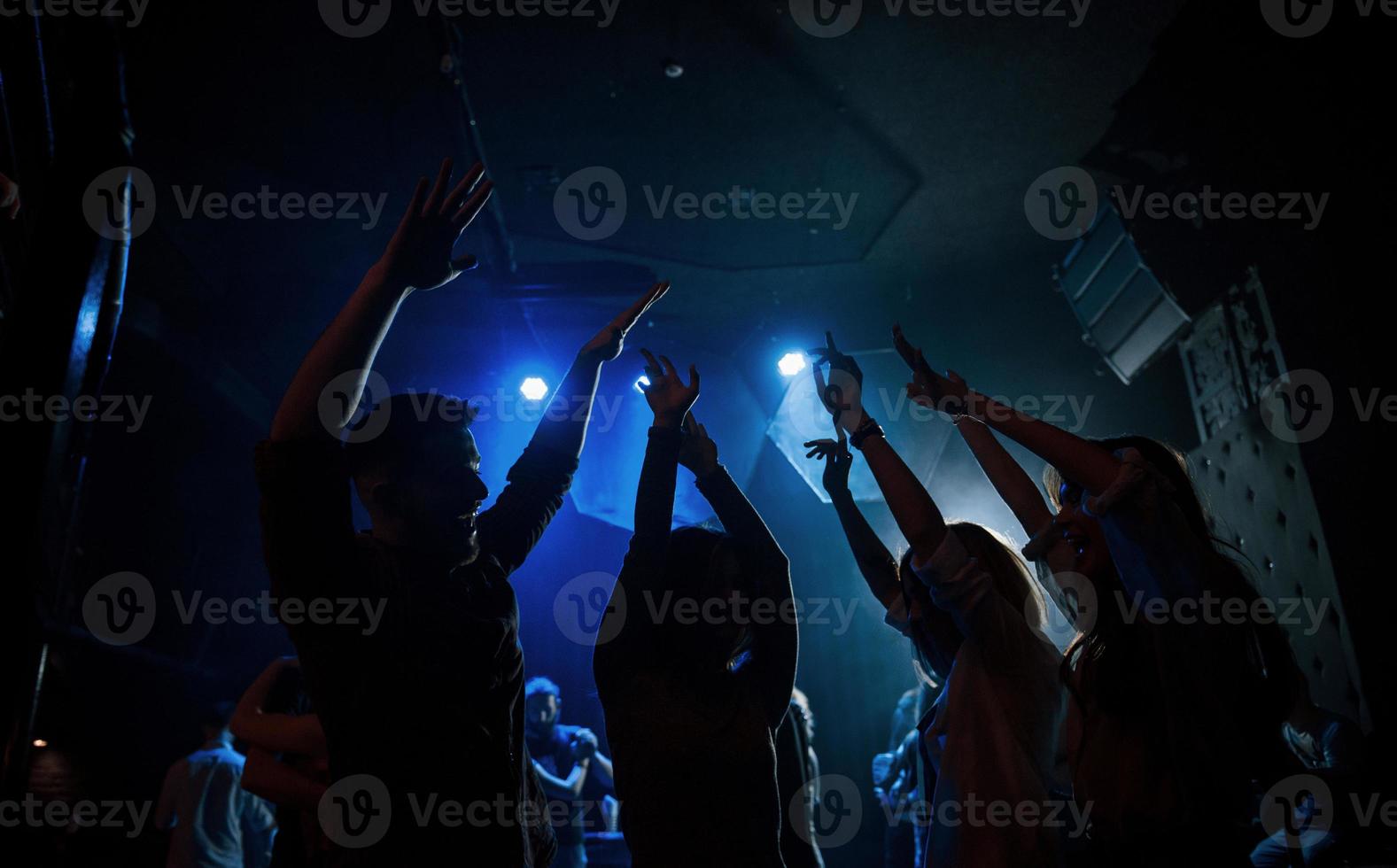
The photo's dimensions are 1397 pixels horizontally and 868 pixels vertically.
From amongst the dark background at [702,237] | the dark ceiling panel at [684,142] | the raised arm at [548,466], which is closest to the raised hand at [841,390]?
the raised arm at [548,466]

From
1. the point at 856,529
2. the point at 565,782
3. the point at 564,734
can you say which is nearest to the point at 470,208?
the point at 856,529

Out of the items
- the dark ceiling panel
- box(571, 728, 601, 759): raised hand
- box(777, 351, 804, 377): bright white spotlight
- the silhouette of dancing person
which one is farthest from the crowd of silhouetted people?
box(777, 351, 804, 377): bright white spotlight

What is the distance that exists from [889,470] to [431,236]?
122cm

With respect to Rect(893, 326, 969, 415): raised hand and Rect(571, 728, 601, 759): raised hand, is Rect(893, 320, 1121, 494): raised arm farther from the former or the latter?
Rect(571, 728, 601, 759): raised hand

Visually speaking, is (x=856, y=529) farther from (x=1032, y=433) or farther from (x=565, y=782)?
(x=565, y=782)

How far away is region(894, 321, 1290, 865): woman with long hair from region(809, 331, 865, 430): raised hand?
0.53m

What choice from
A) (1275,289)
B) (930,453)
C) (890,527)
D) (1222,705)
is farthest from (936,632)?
(890,527)

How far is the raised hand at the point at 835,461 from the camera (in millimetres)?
2539

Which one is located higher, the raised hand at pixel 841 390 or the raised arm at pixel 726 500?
the raised hand at pixel 841 390

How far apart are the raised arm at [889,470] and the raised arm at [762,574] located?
32 cm

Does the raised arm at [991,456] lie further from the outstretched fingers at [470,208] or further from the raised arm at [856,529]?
the outstretched fingers at [470,208]

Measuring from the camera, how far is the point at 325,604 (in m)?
1.26

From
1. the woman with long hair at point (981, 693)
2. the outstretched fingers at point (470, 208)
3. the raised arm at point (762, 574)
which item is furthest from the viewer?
the raised arm at point (762, 574)

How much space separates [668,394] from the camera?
6.93 ft
